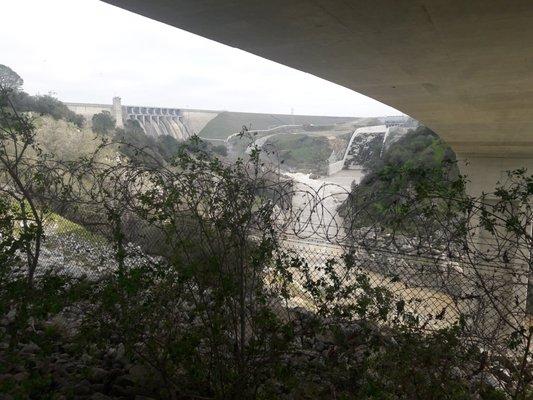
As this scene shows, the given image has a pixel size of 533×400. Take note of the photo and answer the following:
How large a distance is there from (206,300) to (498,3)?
10.8 ft

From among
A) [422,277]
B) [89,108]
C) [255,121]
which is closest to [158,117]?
[255,121]

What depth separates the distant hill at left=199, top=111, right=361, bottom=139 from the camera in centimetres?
4525

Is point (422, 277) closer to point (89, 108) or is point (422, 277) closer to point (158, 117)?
point (89, 108)

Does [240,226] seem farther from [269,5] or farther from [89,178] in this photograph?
[89,178]

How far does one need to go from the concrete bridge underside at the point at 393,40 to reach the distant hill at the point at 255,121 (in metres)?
36.3

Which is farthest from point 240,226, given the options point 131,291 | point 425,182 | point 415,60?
point 415,60

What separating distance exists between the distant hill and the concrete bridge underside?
119 feet

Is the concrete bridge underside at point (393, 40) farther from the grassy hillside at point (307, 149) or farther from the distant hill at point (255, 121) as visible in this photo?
the distant hill at point (255, 121)

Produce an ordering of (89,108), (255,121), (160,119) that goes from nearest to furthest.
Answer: (89,108)
(160,119)
(255,121)

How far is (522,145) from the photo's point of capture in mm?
11047

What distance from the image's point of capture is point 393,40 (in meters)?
4.02

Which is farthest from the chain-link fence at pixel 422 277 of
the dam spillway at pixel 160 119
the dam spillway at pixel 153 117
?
the dam spillway at pixel 160 119

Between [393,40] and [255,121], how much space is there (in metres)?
49.3

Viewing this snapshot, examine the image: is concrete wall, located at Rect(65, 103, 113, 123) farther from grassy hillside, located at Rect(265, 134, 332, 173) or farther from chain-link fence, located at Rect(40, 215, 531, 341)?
chain-link fence, located at Rect(40, 215, 531, 341)
